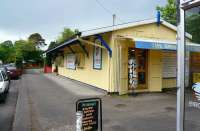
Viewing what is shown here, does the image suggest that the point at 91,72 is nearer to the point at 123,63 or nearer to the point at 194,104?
the point at 123,63

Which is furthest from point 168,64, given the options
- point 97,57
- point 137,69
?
point 97,57

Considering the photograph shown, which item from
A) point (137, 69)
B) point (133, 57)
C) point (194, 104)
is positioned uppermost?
point (133, 57)

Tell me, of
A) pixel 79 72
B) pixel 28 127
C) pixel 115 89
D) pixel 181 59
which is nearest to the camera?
pixel 181 59

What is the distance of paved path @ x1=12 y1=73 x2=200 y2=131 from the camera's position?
664 cm

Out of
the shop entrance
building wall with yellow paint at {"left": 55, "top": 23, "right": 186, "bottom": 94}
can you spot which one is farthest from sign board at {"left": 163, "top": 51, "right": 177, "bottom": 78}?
the shop entrance

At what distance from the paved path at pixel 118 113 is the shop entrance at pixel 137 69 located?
806mm

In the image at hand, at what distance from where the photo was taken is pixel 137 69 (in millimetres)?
12375

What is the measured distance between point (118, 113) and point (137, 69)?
4.58 m

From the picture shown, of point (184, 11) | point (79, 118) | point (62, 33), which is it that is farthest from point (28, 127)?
point (62, 33)

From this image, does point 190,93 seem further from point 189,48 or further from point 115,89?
point 115,89

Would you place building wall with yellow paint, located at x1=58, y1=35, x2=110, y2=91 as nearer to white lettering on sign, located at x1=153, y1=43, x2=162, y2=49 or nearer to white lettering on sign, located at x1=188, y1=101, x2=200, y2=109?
white lettering on sign, located at x1=153, y1=43, x2=162, y2=49

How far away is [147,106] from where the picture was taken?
9242 millimetres

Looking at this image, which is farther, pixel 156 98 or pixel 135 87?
pixel 135 87

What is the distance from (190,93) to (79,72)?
43.5ft
